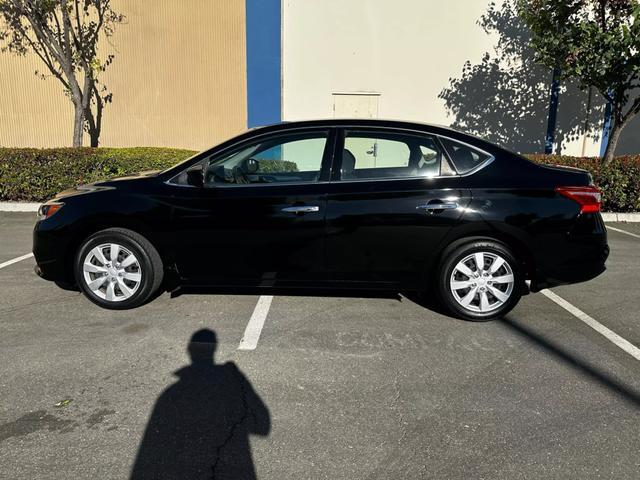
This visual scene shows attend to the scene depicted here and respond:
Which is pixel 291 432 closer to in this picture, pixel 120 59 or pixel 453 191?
pixel 453 191

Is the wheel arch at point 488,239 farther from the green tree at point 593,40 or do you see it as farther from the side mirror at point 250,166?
the green tree at point 593,40

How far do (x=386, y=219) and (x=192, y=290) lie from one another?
2134 millimetres

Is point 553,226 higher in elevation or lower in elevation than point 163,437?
higher

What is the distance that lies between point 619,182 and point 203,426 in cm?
852

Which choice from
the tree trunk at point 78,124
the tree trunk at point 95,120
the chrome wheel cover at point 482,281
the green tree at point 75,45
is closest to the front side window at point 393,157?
the chrome wheel cover at point 482,281

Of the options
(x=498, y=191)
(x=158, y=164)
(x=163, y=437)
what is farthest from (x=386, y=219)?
(x=158, y=164)

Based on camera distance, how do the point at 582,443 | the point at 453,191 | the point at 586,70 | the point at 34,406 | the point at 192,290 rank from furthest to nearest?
the point at 586,70 → the point at 192,290 → the point at 453,191 → the point at 34,406 → the point at 582,443

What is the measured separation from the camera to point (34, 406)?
2.97 metres

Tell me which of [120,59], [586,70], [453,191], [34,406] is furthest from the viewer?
[120,59]

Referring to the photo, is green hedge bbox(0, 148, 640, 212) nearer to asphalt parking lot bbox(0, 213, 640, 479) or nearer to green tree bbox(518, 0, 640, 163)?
green tree bbox(518, 0, 640, 163)

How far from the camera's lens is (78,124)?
36.9 feet

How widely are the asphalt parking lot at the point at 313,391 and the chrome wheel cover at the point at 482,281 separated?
22 cm

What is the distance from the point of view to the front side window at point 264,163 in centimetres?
433

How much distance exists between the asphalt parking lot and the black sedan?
1.13 feet
